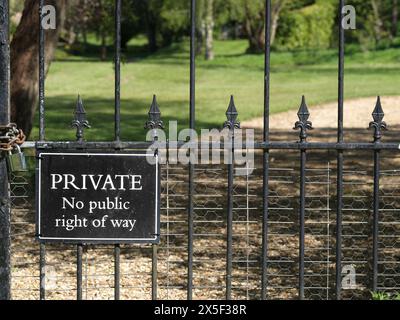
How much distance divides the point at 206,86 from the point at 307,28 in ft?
59.1

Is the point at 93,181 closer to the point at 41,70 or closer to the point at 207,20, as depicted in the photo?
the point at 41,70

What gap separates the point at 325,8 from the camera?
43.5m

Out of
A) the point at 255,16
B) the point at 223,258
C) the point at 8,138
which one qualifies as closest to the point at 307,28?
the point at 255,16

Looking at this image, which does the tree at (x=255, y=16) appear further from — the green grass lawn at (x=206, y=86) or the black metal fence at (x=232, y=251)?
the black metal fence at (x=232, y=251)

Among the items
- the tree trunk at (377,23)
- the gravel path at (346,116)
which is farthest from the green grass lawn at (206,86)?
the tree trunk at (377,23)

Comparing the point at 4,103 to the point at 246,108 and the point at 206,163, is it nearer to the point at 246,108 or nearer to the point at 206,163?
the point at 206,163

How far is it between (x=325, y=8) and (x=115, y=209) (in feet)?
131

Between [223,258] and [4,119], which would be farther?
[223,258]

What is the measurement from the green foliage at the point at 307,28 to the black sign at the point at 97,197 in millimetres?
38346

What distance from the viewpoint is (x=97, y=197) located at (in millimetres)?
4965

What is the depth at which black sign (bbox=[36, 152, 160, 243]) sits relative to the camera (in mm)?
4949

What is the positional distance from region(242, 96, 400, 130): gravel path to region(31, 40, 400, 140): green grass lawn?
0.40m

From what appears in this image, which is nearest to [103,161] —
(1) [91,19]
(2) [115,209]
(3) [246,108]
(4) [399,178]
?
(2) [115,209]

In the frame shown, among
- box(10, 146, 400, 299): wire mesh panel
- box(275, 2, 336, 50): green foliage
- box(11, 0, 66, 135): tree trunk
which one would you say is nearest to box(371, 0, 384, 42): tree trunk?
box(275, 2, 336, 50): green foliage
